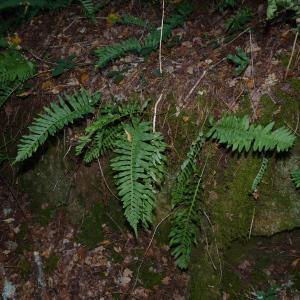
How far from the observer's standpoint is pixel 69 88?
4379 mm

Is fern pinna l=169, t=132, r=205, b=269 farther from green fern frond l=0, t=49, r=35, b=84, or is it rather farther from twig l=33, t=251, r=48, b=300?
green fern frond l=0, t=49, r=35, b=84

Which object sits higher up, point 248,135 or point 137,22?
point 137,22

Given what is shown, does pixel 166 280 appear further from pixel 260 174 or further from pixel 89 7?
pixel 89 7

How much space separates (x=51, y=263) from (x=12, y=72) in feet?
7.66

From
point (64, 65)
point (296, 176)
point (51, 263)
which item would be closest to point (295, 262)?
point (296, 176)

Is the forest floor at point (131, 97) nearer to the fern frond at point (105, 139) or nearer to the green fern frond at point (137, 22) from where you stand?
the green fern frond at point (137, 22)

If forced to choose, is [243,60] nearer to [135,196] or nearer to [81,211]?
[135,196]

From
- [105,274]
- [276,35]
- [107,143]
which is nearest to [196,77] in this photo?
[276,35]

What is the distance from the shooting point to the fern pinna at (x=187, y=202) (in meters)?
3.46

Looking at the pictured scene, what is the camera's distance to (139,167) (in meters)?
3.36

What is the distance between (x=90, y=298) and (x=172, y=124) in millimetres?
2066

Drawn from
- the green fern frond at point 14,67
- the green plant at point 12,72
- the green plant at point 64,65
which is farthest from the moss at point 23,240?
the green plant at point 64,65

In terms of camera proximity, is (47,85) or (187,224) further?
(47,85)

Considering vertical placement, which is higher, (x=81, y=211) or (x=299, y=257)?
(x=299, y=257)
